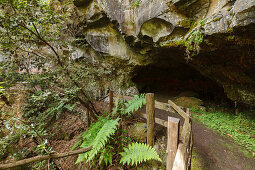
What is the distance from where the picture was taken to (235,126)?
4.61m

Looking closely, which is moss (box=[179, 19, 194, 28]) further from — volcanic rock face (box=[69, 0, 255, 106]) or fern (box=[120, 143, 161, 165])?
fern (box=[120, 143, 161, 165])

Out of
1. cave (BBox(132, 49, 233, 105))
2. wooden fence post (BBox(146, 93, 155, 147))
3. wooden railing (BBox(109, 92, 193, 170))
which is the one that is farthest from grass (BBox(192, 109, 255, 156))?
cave (BBox(132, 49, 233, 105))

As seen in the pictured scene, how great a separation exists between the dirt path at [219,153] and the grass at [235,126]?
30 cm

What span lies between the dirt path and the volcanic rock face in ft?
10.4

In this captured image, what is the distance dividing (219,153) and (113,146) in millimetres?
3222

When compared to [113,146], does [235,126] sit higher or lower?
higher

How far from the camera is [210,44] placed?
417 centimetres

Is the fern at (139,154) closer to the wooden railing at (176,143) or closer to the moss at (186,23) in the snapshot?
the wooden railing at (176,143)

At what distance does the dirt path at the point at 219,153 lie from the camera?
2847mm

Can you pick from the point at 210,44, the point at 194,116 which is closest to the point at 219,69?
the point at 210,44

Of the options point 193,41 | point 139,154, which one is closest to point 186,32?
point 193,41

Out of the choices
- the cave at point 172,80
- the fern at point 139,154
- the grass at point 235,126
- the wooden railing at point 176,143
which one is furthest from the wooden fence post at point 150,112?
the cave at point 172,80

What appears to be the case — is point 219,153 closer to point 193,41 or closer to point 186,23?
point 193,41

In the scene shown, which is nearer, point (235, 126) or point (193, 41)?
point (193, 41)
